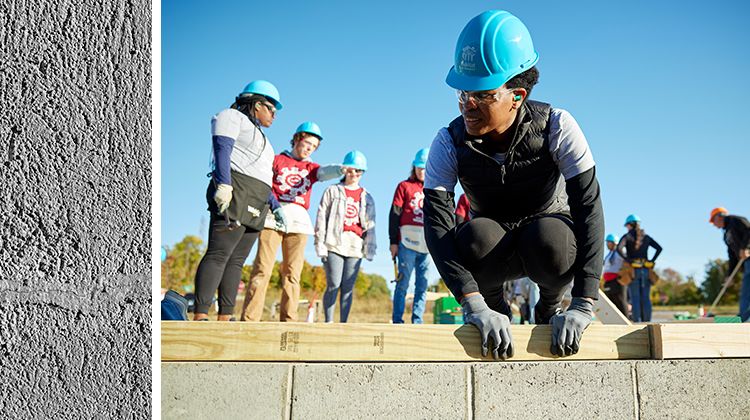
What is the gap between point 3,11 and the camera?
4.59 ft

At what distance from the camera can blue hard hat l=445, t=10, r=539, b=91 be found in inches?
96.0

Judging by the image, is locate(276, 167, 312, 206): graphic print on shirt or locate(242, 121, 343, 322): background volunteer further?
locate(276, 167, 312, 206): graphic print on shirt

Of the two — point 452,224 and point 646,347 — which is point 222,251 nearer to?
point 452,224

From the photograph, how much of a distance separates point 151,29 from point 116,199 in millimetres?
416

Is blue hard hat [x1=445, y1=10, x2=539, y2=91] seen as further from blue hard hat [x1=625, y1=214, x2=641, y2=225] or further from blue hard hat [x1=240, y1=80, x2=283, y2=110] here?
A: blue hard hat [x1=625, y1=214, x2=641, y2=225]

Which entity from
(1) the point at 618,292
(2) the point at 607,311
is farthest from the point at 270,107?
(1) the point at 618,292

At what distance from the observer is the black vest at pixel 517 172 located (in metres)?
2.58

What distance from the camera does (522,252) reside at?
2.66m

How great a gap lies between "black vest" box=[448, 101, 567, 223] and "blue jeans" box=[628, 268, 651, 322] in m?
8.12

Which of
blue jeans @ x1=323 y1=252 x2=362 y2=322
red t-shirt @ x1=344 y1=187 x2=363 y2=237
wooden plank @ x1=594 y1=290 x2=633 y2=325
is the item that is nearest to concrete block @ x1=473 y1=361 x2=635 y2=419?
wooden plank @ x1=594 y1=290 x2=633 y2=325

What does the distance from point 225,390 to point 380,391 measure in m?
0.47

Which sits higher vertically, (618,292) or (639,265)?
(639,265)

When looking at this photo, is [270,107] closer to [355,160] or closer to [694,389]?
[355,160]

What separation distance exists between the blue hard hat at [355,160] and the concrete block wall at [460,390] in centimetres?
506
